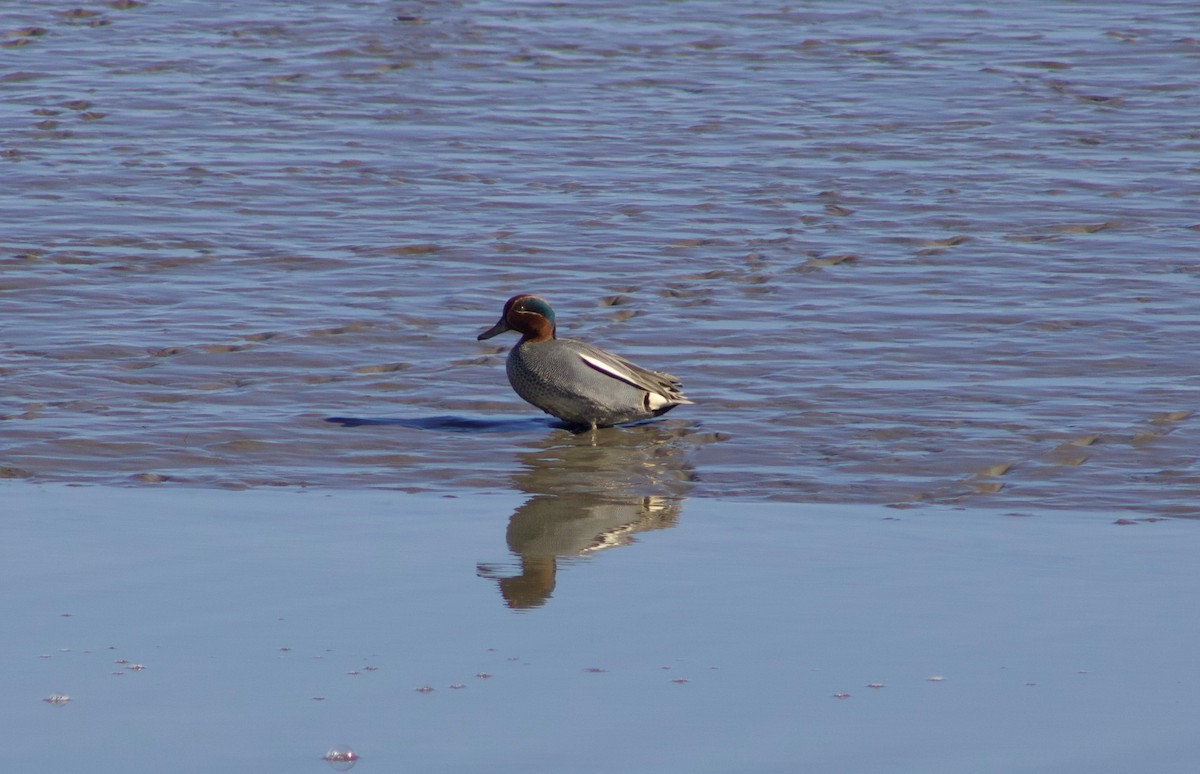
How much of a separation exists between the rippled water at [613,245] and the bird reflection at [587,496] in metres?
0.04

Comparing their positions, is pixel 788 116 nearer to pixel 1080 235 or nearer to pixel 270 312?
pixel 1080 235

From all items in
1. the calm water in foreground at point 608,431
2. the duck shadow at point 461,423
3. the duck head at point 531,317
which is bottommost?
the duck shadow at point 461,423

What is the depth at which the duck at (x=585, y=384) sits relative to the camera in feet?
31.0

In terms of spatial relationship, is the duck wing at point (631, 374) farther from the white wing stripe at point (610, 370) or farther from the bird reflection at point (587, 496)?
the bird reflection at point (587, 496)

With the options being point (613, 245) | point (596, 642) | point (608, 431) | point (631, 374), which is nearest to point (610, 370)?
point (631, 374)

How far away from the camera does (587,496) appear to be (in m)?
8.50

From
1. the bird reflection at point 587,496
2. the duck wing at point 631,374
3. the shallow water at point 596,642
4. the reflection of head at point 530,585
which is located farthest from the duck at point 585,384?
the reflection of head at point 530,585

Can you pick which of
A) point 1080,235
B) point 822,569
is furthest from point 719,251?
point 822,569

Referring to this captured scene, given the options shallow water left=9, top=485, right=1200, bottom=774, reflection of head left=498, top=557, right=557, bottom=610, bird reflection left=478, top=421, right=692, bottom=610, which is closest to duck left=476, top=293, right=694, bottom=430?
bird reflection left=478, top=421, right=692, bottom=610

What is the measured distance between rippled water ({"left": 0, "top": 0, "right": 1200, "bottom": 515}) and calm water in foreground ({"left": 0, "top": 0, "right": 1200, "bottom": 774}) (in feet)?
0.16

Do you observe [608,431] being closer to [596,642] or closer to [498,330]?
[498,330]

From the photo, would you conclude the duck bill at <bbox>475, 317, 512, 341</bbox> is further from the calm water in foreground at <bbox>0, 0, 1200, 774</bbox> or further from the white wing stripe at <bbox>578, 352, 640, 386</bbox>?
the white wing stripe at <bbox>578, 352, 640, 386</bbox>

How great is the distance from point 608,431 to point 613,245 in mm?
4261

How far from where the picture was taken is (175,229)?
14.1 metres
